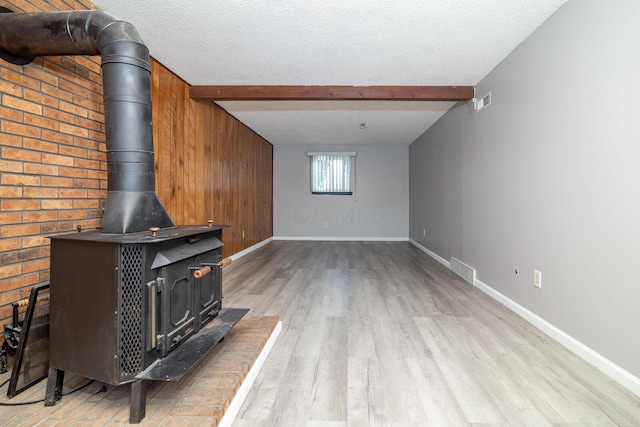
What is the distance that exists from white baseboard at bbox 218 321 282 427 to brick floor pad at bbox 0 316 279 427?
3 cm

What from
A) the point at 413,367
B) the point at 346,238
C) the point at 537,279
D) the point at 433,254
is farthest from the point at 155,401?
the point at 346,238

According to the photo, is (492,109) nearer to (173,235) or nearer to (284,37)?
(284,37)

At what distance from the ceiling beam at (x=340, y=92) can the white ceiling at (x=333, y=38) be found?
0.23 ft

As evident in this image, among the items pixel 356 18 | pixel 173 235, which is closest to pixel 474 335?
pixel 173 235

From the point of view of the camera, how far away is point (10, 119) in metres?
1.62

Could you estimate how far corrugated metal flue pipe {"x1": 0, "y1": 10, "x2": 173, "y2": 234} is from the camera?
1.44 m

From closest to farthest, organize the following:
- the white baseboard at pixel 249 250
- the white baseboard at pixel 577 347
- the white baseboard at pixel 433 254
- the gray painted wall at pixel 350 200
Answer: the white baseboard at pixel 577 347 → the white baseboard at pixel 433 254 → the white baseboard at pixel 249 250 → the gray painted wall at pixel 350 200

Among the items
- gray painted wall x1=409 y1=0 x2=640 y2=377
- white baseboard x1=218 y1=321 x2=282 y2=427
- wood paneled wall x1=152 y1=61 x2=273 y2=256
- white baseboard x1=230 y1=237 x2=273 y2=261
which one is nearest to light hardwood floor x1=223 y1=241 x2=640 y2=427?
white baseboard x1=218 y1=321 x2=282 y2=427

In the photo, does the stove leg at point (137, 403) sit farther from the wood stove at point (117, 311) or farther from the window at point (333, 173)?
the window at point (333, 173)

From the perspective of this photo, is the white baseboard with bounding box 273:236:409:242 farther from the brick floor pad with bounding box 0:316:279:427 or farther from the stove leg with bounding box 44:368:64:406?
the stove leg with bounding box 44:368:64:406

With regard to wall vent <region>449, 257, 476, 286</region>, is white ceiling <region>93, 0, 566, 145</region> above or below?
above

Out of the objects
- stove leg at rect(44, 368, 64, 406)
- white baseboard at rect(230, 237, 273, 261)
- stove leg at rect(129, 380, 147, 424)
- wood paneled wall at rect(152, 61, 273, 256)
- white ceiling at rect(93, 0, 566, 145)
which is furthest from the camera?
white baseboard at rect(230, 237, 273, 261)

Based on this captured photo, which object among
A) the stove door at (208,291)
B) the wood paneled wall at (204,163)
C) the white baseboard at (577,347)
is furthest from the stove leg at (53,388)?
the white baseboard at (577,347)

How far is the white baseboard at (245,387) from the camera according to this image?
130 cm
